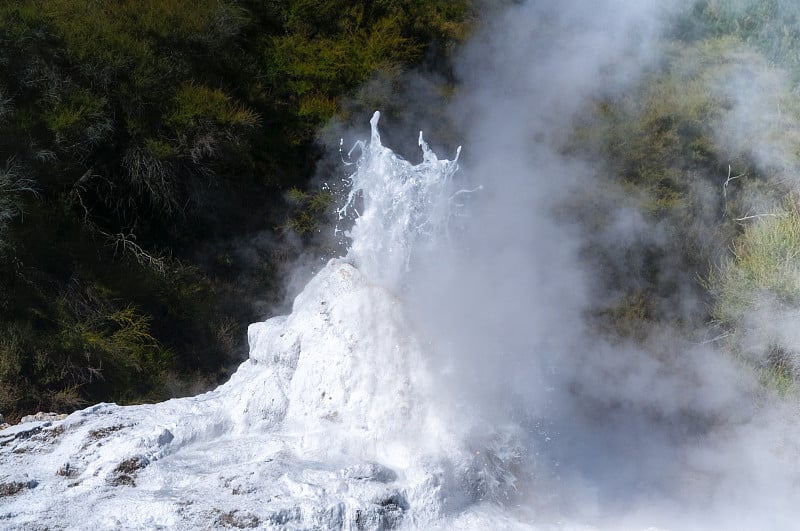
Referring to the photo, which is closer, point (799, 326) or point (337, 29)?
point (799, 326)

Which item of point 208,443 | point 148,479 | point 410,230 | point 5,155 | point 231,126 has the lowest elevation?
point 148,479

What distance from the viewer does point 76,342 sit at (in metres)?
5.27

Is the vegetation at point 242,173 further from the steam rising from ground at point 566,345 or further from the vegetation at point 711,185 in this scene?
the steam rising from ground at point 566,345

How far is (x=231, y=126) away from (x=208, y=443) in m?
3.50

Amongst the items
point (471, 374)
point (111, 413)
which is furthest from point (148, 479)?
point (471, 374)

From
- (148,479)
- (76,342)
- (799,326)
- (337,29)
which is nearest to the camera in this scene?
(148,479)

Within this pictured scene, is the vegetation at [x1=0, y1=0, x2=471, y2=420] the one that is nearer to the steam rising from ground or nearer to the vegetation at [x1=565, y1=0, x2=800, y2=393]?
the steam rising from ground

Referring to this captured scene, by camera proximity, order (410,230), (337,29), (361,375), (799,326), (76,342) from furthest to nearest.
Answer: (337,29) → (799,326) → (76,342) → (410,230) → (361,375)

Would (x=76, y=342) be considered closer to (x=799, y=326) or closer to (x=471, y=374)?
(x=471, y=374)

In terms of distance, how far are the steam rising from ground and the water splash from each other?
0.09 metres

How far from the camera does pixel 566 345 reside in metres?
5.46

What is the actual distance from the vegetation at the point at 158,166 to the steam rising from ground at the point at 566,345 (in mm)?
844

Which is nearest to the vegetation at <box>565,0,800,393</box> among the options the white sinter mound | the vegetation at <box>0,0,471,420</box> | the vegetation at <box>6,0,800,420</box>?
the vegetation at <box>6,0,800,420</box>

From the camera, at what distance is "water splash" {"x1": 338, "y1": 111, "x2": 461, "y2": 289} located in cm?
338
